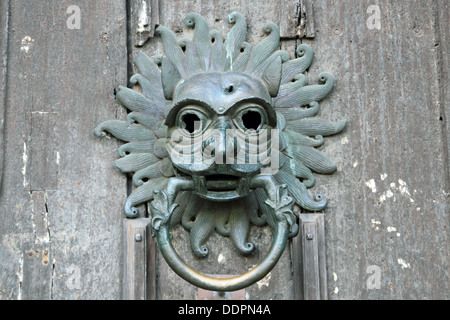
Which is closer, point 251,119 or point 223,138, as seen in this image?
point 223,138

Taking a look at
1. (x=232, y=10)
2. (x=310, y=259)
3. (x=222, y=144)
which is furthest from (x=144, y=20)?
(x=310, y=259)

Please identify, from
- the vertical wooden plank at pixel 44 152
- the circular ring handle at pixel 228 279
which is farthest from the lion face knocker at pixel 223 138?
the vertical wooden plank at pixel 44 152

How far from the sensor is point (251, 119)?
1.58 meters

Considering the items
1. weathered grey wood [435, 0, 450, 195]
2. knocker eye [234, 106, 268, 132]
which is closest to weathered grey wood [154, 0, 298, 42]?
knocker eye [234, 106, 268, 132]

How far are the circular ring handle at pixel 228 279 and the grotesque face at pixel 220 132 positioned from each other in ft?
0.23

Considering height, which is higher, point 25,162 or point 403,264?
point 25,162

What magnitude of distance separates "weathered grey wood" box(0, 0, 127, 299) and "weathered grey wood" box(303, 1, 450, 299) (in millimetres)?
457

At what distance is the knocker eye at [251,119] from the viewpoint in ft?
4.89

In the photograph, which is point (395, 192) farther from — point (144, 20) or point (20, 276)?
point (20, 276)

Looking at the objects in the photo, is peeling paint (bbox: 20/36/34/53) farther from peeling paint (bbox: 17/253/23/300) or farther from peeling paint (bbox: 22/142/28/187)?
peeling paint (bbox: 17/253/23/300)

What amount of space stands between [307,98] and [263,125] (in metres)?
0.16

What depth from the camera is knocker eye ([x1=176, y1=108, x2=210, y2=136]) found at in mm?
1492

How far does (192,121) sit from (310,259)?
375 millimetres
